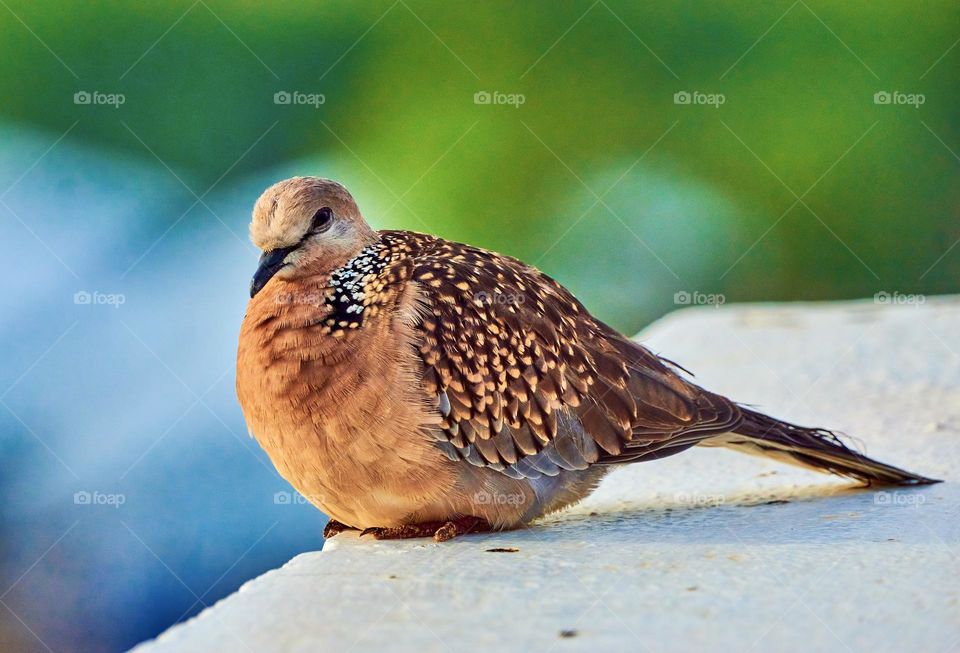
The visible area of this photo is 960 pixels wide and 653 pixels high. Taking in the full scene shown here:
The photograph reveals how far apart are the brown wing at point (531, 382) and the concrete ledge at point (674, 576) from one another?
225 mm

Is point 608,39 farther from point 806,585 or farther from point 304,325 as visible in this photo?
point 806,585

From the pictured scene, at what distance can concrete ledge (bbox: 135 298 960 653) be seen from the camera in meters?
1.85

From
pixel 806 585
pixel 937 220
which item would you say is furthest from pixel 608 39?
pixel 806 585

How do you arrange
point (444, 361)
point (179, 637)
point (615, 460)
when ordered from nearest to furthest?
point (179, 637), point (444, 361), point (615, 460)

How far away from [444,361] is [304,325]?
387 millimetres

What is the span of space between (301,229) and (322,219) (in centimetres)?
8

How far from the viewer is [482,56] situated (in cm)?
704
